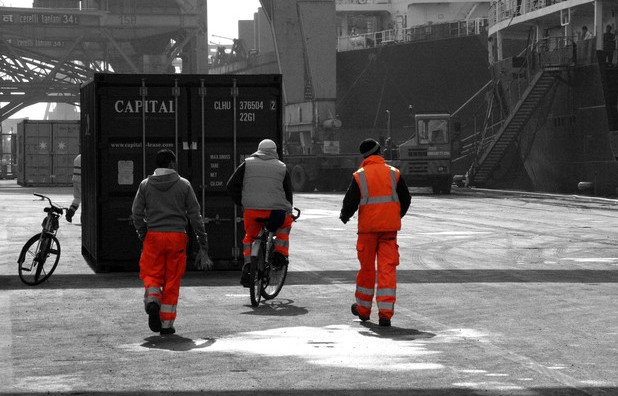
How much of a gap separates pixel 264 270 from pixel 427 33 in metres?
59.5

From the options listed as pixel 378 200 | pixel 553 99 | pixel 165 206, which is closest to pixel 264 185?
pixel 378 200

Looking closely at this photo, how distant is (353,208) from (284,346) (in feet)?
7.29

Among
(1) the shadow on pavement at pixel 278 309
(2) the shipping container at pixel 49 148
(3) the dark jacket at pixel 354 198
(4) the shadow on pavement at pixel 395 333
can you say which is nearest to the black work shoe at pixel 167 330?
(1) the shadow on pavement at pixel 278 309

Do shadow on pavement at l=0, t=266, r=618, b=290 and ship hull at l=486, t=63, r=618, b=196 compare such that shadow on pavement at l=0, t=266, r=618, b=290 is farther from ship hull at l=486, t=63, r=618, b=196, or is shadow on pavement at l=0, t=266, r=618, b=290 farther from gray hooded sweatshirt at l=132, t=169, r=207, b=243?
ship hull at l=486, t=63, r=618, b=196

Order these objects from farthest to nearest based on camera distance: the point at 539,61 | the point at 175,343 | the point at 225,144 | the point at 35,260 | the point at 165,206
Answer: the point at 539,61
the point at 225,144
the point at 35,260
the point at 165,206
the point at 175,343

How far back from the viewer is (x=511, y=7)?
183 feet

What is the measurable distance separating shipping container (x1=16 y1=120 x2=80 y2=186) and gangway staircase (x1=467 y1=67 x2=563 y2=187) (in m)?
20.6

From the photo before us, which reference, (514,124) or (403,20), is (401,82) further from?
(514,124)

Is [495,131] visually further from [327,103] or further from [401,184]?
[401,184]

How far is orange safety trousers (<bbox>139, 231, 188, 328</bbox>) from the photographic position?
37.2ft

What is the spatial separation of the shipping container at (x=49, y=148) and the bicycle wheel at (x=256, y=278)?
48550 millimetres

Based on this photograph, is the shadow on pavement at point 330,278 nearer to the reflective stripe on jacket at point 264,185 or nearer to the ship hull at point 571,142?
the reflective stripe on jacket at point 264,185

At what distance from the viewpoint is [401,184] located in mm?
12422

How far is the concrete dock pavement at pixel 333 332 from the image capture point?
29.1ft
